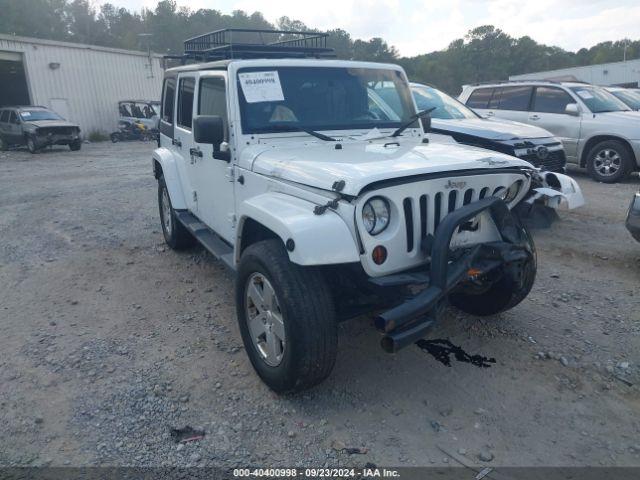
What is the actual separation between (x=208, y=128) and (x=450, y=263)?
194 centimetres

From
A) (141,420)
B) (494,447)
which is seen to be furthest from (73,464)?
(494,447)

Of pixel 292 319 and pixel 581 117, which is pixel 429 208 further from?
pixel 581 117

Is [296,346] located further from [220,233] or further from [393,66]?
[393,66]

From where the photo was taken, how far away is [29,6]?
54.2 metres

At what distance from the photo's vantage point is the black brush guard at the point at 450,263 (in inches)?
107

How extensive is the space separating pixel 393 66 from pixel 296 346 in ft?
9.63

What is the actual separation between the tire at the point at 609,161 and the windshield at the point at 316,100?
22.3ft

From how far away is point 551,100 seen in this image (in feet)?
34.0

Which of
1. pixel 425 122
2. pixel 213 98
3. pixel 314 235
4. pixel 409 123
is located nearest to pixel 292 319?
pixel 314 235

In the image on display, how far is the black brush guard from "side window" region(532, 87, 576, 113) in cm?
788

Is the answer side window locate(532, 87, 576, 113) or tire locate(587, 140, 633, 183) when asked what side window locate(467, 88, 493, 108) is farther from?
tire locate(587, 140, 633, 183)

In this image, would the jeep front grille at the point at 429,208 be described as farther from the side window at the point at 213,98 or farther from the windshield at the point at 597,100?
the windshield at the point at 597,100

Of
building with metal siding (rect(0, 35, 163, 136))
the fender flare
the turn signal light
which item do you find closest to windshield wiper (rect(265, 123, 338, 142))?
the turn signal light

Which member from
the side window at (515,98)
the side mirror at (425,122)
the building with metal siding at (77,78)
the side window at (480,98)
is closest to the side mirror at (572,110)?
the side window at (515,98)
